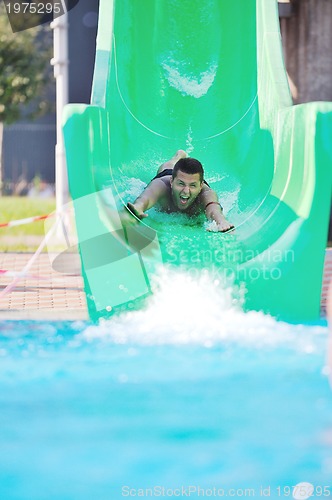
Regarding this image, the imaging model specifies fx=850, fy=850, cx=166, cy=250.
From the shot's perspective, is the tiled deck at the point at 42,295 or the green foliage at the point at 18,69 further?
the green foliage at the point at 18,69

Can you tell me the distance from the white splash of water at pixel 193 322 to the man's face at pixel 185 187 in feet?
2.08

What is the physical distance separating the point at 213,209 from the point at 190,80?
158cm

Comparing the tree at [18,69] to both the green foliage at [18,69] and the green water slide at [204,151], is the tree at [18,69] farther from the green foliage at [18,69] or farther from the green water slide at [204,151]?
the green water slide at [204,151]

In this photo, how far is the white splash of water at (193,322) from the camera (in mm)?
3744

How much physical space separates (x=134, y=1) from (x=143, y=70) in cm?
55

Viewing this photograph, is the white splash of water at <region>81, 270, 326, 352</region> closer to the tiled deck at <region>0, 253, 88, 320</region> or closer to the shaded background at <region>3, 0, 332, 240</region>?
the tiled deck at <region>0, 253, 88, 320</region>

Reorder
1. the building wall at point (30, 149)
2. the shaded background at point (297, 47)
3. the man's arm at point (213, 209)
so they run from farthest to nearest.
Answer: the building wall at point (30, 149), the shaded background at point (297, 47), the man's arm at point (213, 209)

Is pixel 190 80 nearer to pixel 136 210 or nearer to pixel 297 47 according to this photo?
pixel 136 210

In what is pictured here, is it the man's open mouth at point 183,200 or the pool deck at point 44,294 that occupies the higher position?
the man's open mouth at point 183,200

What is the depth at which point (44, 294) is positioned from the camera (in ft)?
16.1

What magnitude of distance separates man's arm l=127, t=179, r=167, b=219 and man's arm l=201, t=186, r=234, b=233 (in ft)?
0.76

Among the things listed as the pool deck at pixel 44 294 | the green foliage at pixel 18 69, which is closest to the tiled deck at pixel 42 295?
the pool deck at pixel 44 294

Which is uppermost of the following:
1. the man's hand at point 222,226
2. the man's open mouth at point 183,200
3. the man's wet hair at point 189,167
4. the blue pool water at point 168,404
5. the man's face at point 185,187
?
the man's wet hair at point 189,167

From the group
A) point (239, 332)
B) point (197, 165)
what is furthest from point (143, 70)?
point (239, 332)
